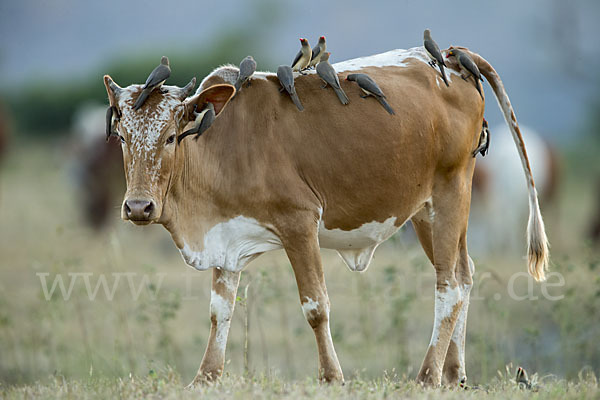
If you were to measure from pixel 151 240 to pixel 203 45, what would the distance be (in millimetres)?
35549

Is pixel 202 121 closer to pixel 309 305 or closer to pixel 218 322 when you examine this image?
pixel 309 305

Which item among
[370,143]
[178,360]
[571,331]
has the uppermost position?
[370,143]

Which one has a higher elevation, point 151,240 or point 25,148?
point 151,240

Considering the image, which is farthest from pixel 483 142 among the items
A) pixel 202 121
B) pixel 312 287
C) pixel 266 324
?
pixel 266 324

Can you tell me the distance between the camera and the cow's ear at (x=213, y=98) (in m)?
6.18

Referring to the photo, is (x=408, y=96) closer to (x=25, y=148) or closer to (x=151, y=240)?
(x=151, y=240)

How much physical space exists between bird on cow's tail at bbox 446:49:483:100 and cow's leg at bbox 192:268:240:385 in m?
2.79

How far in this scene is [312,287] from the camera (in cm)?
637

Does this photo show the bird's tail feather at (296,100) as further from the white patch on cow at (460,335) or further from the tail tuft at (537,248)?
the tail tuft at (537,248)

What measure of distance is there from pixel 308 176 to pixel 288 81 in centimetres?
78

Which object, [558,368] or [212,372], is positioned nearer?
[212,372]

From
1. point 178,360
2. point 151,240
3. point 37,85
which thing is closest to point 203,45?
point 37,85

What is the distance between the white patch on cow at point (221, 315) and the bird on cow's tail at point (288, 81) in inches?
70.7

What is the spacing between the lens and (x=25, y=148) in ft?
121
